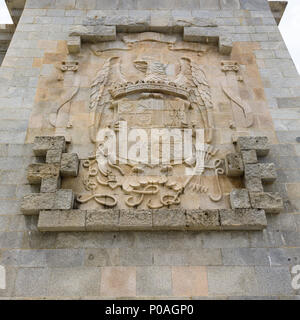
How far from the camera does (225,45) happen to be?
8539 millimetres

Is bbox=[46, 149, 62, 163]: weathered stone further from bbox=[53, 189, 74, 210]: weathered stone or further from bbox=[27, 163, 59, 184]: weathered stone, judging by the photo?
bbox=[53, 189, 74, 210]: weathered stone

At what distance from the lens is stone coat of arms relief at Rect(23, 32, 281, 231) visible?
5.88 meters

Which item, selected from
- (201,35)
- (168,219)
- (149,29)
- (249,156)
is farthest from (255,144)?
(149,29)

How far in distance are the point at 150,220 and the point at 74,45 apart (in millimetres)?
5371

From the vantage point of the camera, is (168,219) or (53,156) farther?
(53,156)

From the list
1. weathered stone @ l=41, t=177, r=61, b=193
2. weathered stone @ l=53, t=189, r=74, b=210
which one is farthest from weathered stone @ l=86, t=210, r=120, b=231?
weathered stone @ l=41, t=177, r=61, b=193

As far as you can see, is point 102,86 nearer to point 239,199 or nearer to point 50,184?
point 50,184

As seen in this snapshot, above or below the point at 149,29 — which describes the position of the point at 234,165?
below

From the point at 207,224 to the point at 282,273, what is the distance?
59.5 inches

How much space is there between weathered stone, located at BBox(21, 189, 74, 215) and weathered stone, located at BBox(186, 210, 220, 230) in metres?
2.23

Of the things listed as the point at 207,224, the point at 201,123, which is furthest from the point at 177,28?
the point at 207,224

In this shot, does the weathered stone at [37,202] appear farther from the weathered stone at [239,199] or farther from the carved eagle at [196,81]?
the carved eagle at [196,81]

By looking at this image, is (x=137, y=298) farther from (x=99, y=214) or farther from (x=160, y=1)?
(x=160, y=1)

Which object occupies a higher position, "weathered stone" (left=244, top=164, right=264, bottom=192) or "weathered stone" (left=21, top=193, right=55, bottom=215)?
"weathered stone" (left=244, top=164, right=264, bottom=192)
